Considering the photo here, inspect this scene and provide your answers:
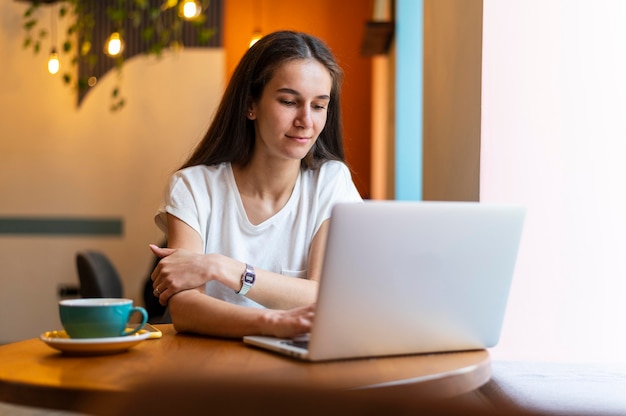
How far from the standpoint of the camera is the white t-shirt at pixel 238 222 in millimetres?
2146

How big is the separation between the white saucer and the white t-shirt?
2.44 feet

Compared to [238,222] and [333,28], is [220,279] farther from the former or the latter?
[333,28]

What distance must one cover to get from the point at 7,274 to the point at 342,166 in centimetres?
530

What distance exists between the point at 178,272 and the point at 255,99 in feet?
2.12

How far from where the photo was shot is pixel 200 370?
49.8 inches

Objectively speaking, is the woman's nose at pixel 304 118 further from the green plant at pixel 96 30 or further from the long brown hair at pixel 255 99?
the green plant at pixel 96 30

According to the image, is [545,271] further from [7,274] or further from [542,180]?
[7,274]

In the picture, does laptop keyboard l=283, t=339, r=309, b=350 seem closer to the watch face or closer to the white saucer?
the white saucer

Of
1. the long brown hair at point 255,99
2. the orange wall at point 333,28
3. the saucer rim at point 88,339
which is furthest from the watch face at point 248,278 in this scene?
the orange wall at point 333,28

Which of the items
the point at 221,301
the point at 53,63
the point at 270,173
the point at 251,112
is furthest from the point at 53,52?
the point at 221,301

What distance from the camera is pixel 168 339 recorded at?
1601mm

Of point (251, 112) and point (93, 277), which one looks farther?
point (93, 277)

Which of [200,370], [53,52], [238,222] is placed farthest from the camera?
[53,52]

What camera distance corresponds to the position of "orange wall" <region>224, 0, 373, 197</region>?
806cm
